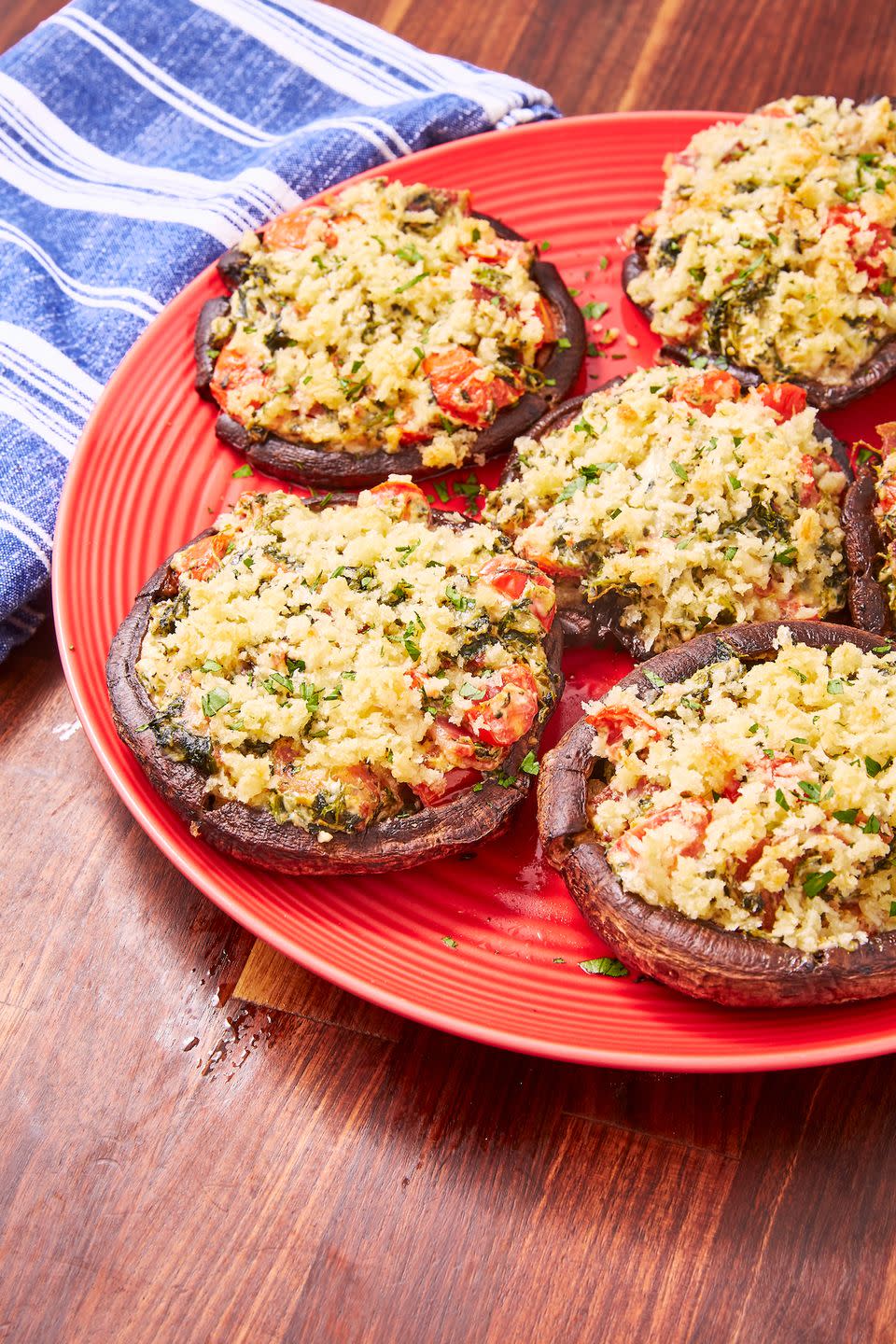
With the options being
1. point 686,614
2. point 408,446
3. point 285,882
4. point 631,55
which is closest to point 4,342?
point 408,446

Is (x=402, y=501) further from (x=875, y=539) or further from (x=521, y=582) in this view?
(x=875, y=539)

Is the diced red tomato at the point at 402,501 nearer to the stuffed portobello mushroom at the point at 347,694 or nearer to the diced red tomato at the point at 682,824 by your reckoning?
the stuffed portobello mushroom at the point at 347,694

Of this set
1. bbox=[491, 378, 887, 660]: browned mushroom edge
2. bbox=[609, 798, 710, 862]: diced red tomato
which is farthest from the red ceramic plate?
bbox=[609, 798, 710, 862]: diced red tomato

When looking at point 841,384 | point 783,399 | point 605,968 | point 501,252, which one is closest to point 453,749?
point 605,968

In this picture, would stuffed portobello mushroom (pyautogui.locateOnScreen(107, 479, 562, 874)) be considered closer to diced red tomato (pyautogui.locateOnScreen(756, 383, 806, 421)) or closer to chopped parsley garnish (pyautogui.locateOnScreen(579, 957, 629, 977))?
chopped parsley garnish (pyautogui.locateOnScreen(579, 957, 629, 977))

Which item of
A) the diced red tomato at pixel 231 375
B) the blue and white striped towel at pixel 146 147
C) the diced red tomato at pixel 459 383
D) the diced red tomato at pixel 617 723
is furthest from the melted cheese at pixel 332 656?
the blue and white striped towel at pixel 146 147

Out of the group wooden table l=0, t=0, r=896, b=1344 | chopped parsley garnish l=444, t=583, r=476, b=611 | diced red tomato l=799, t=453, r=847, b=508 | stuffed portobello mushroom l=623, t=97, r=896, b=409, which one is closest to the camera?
wooden table l=0, t=0, r=896, b=1344
